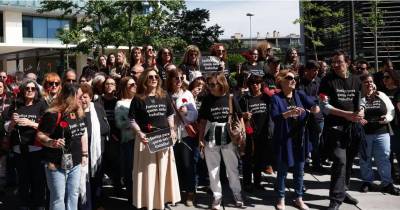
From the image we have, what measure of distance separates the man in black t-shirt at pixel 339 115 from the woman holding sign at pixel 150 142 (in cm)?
221

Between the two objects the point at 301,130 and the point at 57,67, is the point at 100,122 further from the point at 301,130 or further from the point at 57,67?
the point at 57,67

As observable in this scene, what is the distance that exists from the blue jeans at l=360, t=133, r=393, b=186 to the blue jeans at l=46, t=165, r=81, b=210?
454 centimetres

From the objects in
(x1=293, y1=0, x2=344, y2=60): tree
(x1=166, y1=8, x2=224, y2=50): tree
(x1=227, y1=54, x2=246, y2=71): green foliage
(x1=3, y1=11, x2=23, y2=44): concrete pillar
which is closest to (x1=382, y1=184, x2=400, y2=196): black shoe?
(x1=227, y1=54, x2=246, y2=71): green foliage

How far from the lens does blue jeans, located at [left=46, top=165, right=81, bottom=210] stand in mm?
5000

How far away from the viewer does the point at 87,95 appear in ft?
19.5

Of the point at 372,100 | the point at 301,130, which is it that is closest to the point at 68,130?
the point at 301,130

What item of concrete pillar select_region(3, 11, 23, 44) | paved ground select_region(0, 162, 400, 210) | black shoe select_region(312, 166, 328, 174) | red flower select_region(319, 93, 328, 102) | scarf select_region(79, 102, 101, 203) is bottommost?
paved ground select_region(0, 162, 400, 210)

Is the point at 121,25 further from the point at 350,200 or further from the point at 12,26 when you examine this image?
the point at 12,26

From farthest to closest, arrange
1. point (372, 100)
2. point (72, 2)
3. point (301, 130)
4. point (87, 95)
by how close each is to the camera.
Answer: point (72, 2)
point (372, 100)
point (301, 130)
point (87, 95)

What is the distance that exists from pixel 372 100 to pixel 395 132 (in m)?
0.77

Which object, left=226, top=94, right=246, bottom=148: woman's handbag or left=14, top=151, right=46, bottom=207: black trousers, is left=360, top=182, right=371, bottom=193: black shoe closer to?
left=226, top=94, right=246, bottom=148: woman's handbag

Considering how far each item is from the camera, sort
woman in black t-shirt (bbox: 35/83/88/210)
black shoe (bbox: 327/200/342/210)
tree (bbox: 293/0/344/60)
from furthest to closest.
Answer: tree (bbox: 293/0/344/60) → black shoe (bbox: 327/200/342/210) → woman in black t-shirt (bbox: 35/83/88/210)

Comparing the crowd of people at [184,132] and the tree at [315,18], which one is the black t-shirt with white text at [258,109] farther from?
the tree at [315,18]

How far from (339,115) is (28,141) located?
165 inches
